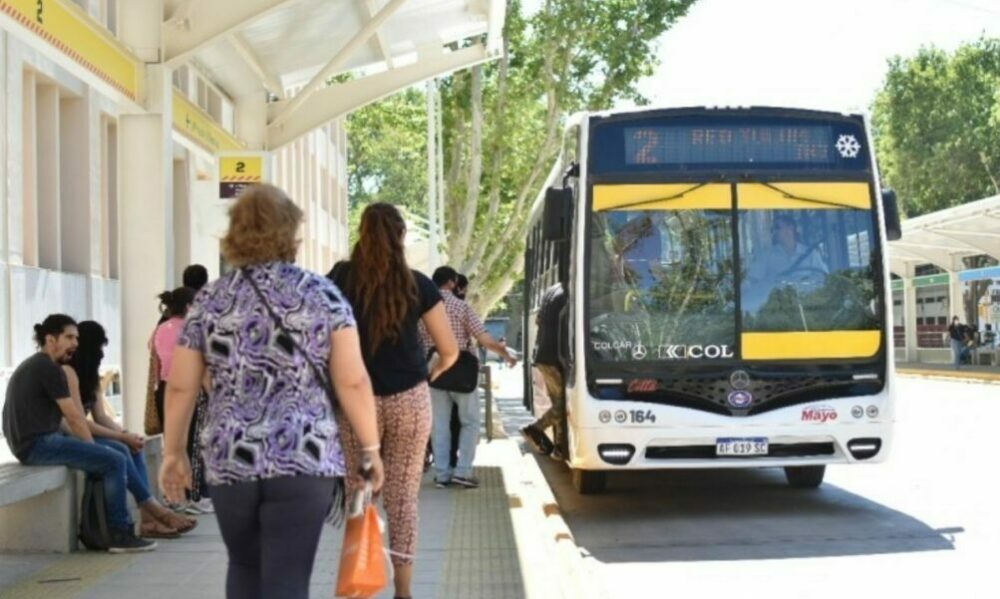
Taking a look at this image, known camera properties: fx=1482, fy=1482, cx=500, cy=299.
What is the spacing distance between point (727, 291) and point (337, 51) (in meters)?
8.77

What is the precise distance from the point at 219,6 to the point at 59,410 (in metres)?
4.61

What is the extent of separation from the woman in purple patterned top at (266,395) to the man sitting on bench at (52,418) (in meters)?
3.88

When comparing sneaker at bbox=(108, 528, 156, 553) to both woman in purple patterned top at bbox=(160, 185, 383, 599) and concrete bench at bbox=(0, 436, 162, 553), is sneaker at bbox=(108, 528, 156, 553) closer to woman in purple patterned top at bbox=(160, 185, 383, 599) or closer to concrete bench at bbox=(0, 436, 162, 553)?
concrete bench at bbox=(0, 436, 162, 553)

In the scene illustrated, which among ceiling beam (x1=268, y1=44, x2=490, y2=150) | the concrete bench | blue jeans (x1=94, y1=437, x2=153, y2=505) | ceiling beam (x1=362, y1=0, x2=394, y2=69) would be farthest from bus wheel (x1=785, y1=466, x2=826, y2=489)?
ceiling beam (x1=268, y1=44, x2=490, y2=150)

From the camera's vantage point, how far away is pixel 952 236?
→ 4031 centimetres

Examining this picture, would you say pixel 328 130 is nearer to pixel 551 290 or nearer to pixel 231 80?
pixel 231 80

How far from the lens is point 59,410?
8453 millimetres

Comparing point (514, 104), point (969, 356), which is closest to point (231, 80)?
point (514, 104)

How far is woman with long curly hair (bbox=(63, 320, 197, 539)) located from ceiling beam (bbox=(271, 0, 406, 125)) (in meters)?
6.97

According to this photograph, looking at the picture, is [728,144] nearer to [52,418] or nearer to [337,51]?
[52,418]

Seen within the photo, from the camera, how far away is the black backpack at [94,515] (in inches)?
344

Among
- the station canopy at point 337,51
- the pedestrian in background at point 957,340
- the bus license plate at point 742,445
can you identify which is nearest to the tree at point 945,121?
the pedestrian in background at point 957,340

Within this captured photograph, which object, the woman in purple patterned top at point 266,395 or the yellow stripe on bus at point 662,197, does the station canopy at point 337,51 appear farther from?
the woman in purple patterned top at point 266,395

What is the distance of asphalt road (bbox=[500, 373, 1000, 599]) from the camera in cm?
866
